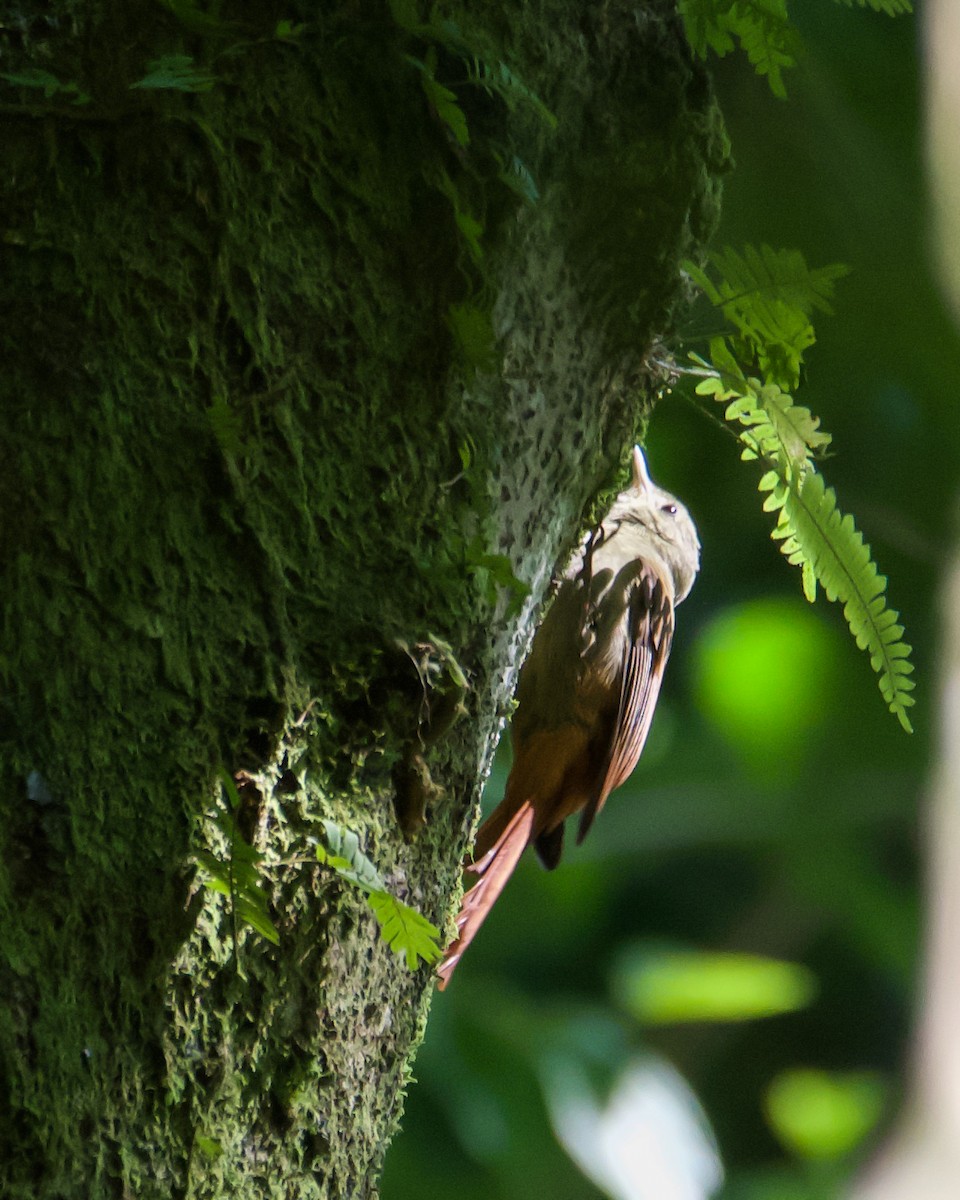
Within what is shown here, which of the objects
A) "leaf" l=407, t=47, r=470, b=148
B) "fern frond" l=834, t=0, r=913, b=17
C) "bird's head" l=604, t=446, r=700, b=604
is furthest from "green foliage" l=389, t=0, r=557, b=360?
"bird's head" l=604, t=446, r=700, b=604

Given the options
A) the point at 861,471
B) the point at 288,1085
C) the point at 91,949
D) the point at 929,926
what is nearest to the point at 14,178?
the point at 91,949

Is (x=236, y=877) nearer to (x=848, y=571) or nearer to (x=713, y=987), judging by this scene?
(x=848, y=571)

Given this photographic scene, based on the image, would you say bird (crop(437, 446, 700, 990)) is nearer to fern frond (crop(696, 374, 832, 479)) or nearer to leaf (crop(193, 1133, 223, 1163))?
fern frond (crop(696, 374, 832, 479))

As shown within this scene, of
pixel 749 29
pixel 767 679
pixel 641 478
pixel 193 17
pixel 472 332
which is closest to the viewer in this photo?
pixel 193 17

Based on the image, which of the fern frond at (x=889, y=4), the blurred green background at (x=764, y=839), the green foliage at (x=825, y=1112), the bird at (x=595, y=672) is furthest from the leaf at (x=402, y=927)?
the green foliage at (x=825, y=1112)

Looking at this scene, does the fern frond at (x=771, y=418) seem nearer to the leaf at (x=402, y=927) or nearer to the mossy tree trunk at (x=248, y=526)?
the mossy tree trunk at (x=248, y=526)

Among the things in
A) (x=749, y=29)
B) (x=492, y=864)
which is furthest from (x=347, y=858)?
(x=492, y=864)

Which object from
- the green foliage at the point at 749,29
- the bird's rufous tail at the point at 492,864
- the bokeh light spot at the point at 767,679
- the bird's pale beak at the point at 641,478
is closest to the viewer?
the green foliage at the point at 749,29

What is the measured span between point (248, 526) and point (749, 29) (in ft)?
2.80

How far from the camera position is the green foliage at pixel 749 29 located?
1.63m

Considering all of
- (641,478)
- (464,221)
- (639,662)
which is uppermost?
(464,221)

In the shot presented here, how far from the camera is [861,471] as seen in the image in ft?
19.7

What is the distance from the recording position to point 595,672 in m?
3.26

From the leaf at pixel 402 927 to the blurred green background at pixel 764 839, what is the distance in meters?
2.96
